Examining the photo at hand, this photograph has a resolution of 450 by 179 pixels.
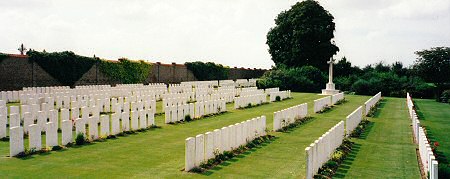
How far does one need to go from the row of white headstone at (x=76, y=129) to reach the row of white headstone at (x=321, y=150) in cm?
555

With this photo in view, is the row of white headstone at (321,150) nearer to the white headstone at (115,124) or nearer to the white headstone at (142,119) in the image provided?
the white headstone at (115,124)

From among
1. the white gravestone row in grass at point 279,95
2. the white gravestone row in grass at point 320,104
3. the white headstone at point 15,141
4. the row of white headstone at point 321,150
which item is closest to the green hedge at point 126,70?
the white gravestone row in grass at point 279,95

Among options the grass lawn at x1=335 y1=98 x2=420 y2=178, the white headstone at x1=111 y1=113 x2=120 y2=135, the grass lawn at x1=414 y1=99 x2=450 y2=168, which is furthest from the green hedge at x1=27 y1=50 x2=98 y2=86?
the grass lawn at x1=414 y1=99 x2=450 y2=168

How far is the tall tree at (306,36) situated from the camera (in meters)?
50.4

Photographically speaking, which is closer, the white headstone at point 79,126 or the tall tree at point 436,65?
the white headstone at point 79,126

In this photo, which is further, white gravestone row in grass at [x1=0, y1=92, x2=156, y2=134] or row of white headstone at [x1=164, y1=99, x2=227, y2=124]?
row of white headstone at [x1=164, y1=99, x2=227, y2=124]

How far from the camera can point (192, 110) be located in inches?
648

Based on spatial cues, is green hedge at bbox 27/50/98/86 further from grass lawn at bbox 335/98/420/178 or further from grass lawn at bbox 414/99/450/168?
grass lawn at bbox 414/99/450/168

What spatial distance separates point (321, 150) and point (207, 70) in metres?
35.6

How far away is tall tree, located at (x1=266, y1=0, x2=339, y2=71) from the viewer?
165 feet

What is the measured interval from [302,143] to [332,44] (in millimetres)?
41284

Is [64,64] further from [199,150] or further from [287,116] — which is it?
[199,150]

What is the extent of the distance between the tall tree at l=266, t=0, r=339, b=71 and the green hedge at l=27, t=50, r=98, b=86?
27482 millimetres

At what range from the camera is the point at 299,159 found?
10047 mm
